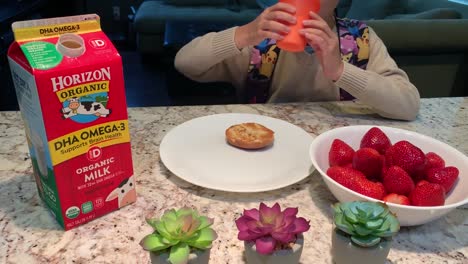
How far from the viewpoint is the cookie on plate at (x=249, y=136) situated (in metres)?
0.95

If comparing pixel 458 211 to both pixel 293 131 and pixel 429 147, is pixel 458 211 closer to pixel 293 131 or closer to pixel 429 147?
pixel 429 147

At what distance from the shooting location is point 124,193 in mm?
775

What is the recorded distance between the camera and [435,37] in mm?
2123

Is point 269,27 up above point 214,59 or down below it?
above

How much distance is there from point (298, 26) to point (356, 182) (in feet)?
1.31

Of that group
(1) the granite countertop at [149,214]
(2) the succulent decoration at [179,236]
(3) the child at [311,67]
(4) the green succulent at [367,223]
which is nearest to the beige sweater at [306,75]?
(3) the child at [311,67]

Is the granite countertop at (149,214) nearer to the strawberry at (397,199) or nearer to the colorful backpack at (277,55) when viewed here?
the strawberry at (397,199)

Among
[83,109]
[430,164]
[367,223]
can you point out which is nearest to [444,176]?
[430,164]

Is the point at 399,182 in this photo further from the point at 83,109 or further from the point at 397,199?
the point at 83,109

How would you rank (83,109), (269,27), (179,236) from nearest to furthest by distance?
1. (179,236)
2. (83,109)
3. (269,27)

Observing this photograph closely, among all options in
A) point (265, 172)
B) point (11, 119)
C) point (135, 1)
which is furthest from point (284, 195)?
point (135, 1)

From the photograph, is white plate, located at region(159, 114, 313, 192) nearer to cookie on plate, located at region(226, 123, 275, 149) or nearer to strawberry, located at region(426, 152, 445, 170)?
cookie on plate, located at region(226, 123, 275, 149)

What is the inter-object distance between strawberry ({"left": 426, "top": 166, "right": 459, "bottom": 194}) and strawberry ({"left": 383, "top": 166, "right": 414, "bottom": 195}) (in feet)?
0.19

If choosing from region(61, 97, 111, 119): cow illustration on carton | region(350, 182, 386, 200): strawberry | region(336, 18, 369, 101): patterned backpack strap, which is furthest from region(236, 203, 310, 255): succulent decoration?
region(336, 18, 369, 101): patterned backpack strap
